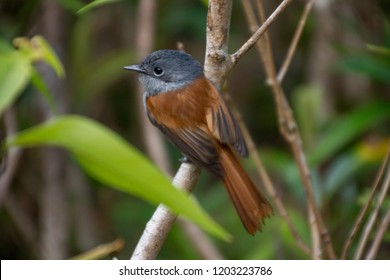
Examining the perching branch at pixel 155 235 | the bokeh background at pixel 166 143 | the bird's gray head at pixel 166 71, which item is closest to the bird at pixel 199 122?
the bird's gray head at pixel 166 71

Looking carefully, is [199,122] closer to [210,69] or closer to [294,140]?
[294,140]

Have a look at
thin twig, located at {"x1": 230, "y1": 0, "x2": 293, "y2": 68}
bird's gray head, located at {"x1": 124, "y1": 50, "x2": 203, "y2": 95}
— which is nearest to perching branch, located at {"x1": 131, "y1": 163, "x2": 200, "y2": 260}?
thin twig, located at {"x1": 230, "y1": 0, "x2": 293, "y2": 68}

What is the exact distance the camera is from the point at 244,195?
96.2 inches

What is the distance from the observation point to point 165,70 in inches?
122

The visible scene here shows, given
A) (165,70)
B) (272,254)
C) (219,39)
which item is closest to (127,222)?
(272,254)

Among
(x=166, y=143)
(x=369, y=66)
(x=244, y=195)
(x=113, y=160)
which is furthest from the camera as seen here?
(x=166, y=143)

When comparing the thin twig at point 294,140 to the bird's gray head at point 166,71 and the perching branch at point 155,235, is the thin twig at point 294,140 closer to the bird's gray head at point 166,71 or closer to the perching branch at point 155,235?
the bird's gray head at point 166,71

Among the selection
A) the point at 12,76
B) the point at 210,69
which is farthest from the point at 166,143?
the point at 12,76

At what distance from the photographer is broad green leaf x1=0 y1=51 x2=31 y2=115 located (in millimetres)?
1210

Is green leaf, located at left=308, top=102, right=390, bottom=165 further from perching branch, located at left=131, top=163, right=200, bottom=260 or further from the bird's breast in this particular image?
perching branch, located at left=131, top=163, right=200, bottom=260

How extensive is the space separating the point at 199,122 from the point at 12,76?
155 cm

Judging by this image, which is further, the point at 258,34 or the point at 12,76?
the point at 258,34

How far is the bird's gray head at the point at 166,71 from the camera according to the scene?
295cm

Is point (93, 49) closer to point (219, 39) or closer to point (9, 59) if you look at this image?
point (219, 39)
